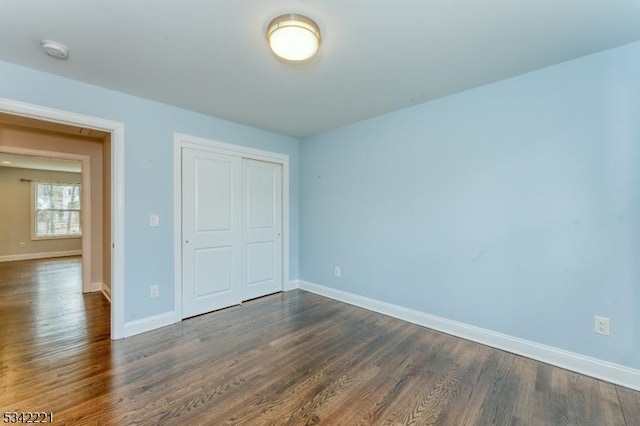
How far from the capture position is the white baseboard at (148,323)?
107 inches

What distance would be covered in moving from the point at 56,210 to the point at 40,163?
5.26 feet

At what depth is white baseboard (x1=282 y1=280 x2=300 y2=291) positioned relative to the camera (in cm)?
426

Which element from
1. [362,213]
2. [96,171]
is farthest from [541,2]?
[96,171]

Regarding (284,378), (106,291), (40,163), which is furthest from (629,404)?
(40,163)

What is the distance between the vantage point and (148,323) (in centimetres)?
285

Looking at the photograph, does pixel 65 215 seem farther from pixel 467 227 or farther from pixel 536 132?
pixel 536 132

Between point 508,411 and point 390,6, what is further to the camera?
point 508,411

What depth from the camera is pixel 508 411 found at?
1.72m

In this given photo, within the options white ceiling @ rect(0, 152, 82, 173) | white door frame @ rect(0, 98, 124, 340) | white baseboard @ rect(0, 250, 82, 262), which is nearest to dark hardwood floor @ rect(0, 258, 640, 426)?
white door frame @ rect(0, 98, 124, 340)

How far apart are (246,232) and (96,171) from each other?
111 inches

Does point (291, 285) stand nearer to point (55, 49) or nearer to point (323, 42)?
point (323, 42)

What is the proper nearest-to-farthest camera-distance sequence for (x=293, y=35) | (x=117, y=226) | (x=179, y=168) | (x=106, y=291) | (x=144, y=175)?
1. (x=293, y=35)
2. (x=117, y=226)
3. (x=144, y=175)
4. (x=179, y=168)
5. (x=106, y=291)

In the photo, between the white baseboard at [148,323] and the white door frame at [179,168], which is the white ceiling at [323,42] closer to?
the white door frame at [179,168]

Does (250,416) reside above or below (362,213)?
below
